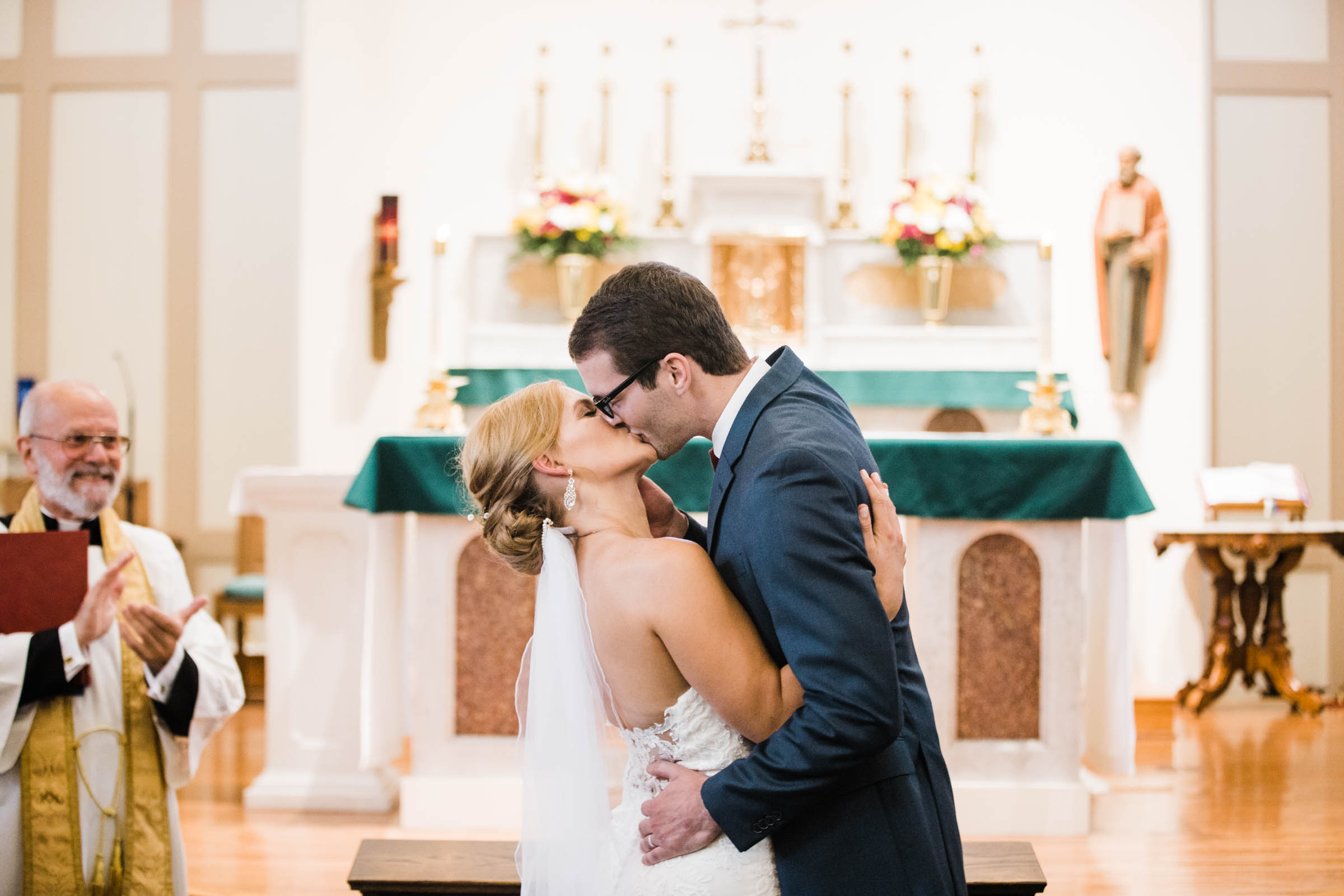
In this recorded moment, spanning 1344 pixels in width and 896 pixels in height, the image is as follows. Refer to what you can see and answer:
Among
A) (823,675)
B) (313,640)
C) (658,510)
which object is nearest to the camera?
(823,675)

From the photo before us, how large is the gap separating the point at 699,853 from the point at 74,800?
5.69ft

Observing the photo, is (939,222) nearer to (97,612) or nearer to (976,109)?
(976,109)

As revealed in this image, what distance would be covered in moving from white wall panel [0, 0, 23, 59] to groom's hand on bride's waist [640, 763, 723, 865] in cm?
763

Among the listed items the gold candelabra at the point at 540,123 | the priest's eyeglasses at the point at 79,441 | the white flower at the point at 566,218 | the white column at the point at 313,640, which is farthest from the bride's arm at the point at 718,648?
the gold candelabra at the point at 540,123

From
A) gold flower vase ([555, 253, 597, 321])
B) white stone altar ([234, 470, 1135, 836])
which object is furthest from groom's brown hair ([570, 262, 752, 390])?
gold flower vase ([555, 253, 597, 321])

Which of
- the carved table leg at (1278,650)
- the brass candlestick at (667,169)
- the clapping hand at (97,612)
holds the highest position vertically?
the brass candlestick at (667,169)

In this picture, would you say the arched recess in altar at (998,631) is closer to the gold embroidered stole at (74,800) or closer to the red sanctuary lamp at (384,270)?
the gold embroidered stole at (74,800)

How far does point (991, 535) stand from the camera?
13.2 feet

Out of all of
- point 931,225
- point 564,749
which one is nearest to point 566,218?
point 931,225

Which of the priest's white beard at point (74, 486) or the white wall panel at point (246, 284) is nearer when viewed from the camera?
the priest's white beard at point (74, 486)

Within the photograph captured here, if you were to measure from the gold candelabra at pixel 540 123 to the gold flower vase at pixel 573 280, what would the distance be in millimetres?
671

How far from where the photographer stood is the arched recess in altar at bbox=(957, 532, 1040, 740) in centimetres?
403

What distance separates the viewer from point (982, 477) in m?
3.92

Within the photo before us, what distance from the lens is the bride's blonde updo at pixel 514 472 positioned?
1941 millimetres
